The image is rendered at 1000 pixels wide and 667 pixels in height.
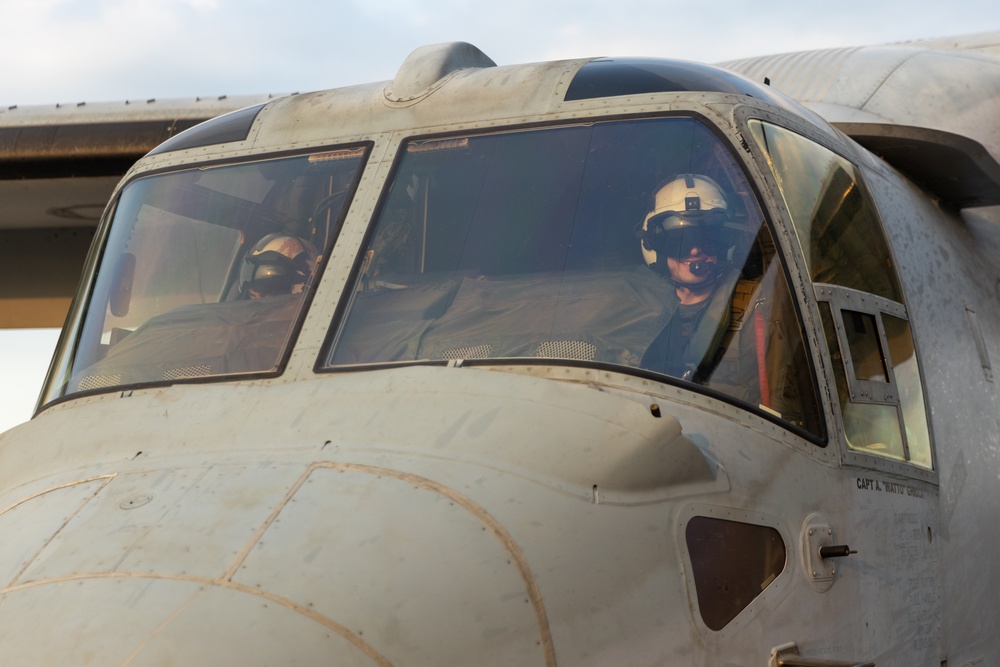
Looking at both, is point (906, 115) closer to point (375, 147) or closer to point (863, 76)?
point (863, 76)

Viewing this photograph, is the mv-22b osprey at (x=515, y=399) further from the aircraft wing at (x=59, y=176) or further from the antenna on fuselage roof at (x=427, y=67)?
the aircraft wing at (x=59, y=176)

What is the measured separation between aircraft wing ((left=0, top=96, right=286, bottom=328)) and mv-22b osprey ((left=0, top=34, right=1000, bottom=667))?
8.84ft

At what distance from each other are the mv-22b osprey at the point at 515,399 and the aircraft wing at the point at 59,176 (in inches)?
106

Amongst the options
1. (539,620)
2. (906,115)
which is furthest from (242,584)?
(906,115)

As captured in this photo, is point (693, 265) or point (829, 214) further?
point (829, 214)

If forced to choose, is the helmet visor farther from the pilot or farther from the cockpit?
the pilot

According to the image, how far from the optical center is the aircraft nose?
7.32ft

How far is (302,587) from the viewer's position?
2.35 metres

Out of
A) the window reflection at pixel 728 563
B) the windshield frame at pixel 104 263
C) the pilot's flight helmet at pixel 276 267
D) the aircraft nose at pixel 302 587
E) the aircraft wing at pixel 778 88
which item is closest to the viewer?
the aircraft nose at pixel 302 587

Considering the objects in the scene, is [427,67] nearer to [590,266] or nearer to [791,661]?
[590,266]

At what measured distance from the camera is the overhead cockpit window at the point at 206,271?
353cm

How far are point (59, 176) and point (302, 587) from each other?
18.6ft

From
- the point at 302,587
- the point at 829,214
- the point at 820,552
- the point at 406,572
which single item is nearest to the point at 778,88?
the point at 829,214

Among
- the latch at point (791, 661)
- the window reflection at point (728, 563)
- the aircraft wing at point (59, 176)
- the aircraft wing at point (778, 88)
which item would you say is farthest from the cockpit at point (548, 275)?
the aircraft wing at point (59, 176)
